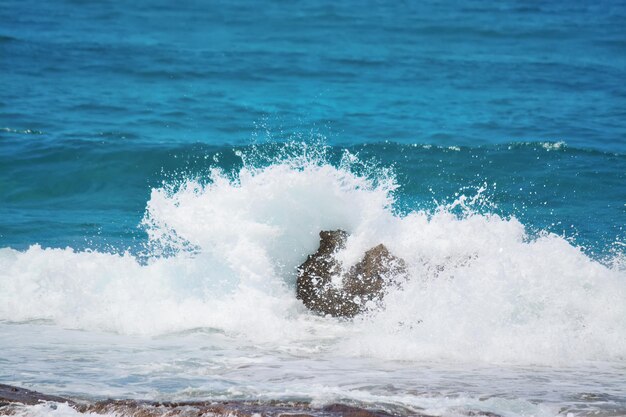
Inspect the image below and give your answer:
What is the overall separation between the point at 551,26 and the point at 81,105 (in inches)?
630

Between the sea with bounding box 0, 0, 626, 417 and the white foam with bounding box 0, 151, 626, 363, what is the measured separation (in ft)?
0.08

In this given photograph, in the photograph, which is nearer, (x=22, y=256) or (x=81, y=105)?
(x=22, y=256)

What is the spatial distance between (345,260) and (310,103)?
1197 centimetres

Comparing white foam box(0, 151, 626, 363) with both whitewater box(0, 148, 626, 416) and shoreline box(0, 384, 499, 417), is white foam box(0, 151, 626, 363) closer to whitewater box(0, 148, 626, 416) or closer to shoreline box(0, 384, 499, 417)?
whitewater box(0, 148, 626, 416)

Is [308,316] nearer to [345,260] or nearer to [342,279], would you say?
[342,279]

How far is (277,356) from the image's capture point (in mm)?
7465

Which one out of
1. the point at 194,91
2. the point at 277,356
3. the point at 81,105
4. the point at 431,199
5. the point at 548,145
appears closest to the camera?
the point at 277,356

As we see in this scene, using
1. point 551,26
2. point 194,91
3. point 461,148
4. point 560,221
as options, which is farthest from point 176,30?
point 560,221

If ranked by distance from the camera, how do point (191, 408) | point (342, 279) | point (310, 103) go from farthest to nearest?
1. point (310, 103)
2. point (342, 279)
3. point (191, 408)

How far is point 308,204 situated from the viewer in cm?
960

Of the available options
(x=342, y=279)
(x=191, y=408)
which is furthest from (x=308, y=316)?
(x=191, y=408)

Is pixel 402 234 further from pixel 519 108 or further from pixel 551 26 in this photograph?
pixel 551 26

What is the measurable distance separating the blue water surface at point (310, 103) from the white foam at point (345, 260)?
2330 mm

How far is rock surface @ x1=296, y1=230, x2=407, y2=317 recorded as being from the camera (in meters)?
8.46
